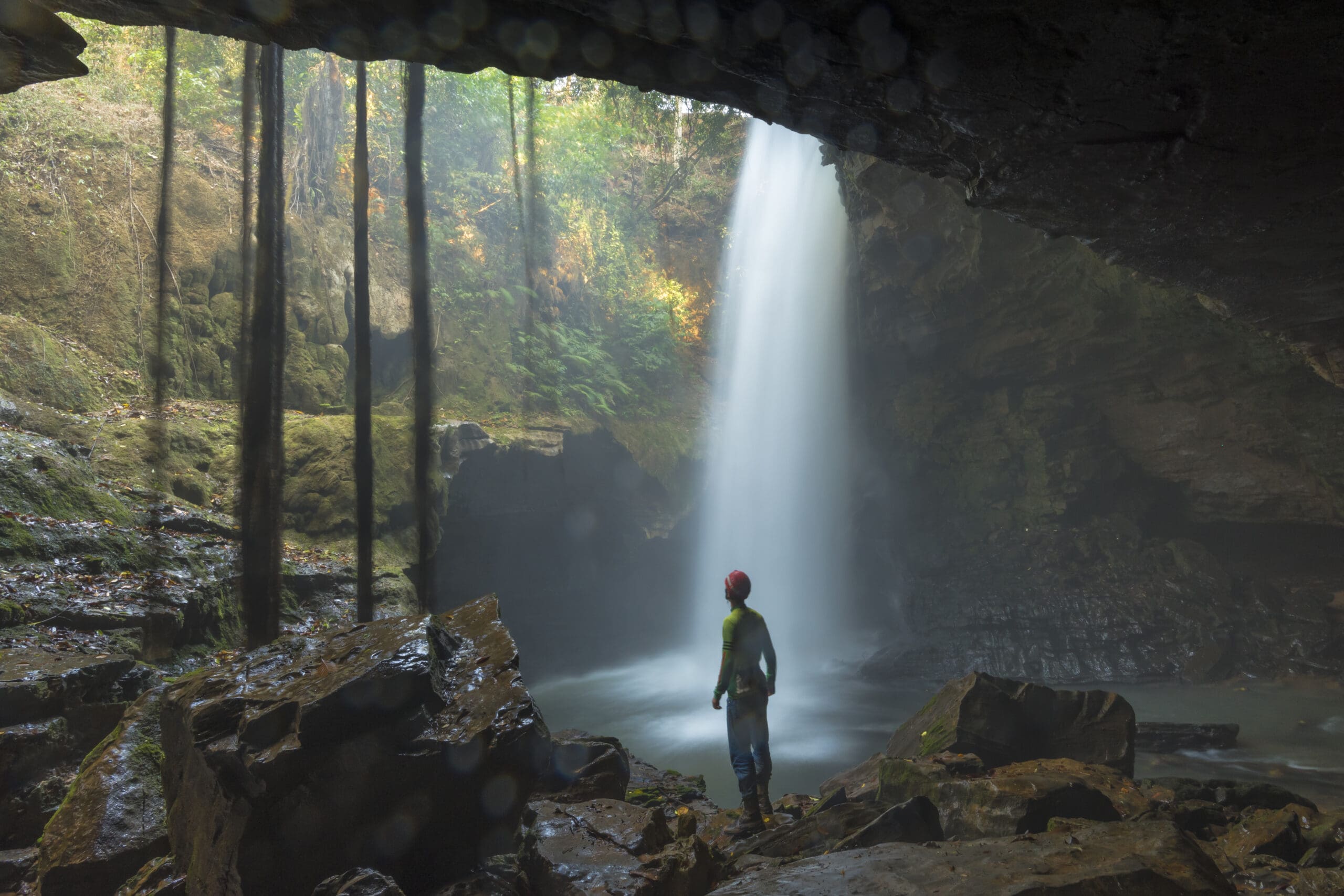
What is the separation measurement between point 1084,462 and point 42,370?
1807cm

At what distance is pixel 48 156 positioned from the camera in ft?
37.3

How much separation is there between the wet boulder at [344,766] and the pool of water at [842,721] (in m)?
5.29

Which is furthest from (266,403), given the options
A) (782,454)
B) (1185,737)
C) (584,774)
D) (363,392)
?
(782,454)

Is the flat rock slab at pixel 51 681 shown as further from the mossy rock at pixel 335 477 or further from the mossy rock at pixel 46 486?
the mossy rock at pixel 335 477

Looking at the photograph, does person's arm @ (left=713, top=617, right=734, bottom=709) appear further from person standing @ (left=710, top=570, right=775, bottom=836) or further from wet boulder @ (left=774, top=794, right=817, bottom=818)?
wet boulder @ (left=774, top=794, right=817, bottom=818)

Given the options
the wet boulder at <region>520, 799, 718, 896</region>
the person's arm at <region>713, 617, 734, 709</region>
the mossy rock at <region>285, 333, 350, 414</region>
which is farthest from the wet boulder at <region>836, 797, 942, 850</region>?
the mossy rock at <region>285, 333, 350, 414</region>

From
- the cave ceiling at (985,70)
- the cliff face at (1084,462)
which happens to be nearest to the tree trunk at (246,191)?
the cave ceiling at (985,70)

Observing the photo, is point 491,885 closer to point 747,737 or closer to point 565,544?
point 747,737

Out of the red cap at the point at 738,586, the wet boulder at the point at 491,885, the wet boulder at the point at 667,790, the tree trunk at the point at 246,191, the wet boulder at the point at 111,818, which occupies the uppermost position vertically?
the tree trunk at the point at 246,191

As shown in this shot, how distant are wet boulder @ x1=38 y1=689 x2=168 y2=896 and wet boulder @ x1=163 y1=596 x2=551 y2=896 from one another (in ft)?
0.68

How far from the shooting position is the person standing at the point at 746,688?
17.1 ft

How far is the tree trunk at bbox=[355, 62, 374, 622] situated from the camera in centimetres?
795

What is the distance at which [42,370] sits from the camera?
9.36 m

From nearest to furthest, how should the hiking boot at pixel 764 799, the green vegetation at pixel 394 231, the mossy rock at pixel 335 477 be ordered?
1. the hiking boot at pixel 764 799
2. the mossy rock at pixel 335 477
3. the green vegetation at pixel 394 231
